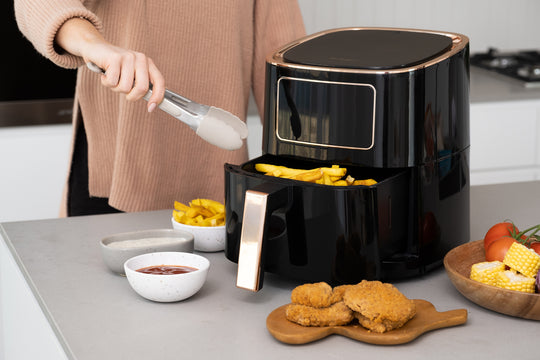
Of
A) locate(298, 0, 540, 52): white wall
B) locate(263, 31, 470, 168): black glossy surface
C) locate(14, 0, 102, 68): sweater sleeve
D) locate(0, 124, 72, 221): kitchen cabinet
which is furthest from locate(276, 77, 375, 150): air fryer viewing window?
locate(298, 0, 540, 52): white wall

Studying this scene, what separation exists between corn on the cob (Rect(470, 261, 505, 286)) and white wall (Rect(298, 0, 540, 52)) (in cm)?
188

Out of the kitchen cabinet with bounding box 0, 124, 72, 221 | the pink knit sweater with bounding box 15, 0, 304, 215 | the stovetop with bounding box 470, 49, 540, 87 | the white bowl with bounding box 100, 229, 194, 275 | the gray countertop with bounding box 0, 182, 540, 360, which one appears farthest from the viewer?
the stovetop with bounding box 470, 49, 540, 87

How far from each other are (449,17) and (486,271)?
219 centimetres

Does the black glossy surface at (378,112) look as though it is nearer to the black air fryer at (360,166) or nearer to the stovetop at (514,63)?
the black air fryer at (360,166)

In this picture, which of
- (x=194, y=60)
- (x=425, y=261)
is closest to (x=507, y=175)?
(x=194, y=60)

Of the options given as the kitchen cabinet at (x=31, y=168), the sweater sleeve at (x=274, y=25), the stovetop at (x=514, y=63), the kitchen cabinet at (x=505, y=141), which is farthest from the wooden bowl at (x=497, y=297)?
the stovetop at (x=514, y=63)

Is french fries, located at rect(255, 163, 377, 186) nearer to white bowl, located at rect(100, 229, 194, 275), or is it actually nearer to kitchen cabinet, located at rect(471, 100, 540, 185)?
white bowl, located at rect(100, 229, 194, 275)

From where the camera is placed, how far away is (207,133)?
1.08m

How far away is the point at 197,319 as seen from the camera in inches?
36.9

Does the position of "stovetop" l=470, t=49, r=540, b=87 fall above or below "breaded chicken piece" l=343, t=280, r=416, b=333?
above

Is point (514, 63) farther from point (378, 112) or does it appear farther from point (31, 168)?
point (378, 112)

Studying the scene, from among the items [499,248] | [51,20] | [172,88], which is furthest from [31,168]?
[499,248]

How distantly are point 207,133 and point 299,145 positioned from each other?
132 millimetres

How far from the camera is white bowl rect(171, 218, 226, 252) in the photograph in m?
1.15
